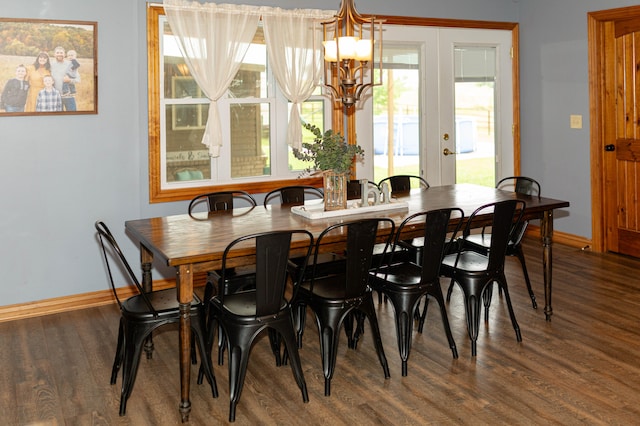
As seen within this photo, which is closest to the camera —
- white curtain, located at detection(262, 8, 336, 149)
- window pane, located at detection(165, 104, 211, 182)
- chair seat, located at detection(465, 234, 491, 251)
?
chair seat, located at detection(465, 234, 491, 251)

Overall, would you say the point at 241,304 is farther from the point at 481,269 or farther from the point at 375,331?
the point at 481,269

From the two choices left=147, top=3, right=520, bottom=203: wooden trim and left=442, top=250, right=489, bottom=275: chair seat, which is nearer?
left=442, top=250, right=489, bottom=275: chair seat

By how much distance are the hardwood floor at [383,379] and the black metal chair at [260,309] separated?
0.19 meters

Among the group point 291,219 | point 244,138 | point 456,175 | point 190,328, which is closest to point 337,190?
point 291,219

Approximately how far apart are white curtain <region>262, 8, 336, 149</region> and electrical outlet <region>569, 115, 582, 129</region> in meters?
2.40

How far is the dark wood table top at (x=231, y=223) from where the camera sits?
3.15 m

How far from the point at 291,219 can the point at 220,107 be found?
172 cm

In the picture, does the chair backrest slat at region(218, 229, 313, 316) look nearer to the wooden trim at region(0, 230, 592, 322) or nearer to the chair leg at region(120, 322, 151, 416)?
the chair leg at region(120, 322, 151, 416)

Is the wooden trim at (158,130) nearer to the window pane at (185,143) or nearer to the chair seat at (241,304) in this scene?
the window pane at (185,143)

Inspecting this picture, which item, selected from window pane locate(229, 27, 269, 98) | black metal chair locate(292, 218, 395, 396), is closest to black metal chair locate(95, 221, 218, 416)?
black metal chair locate(292, 218, 395, 396)

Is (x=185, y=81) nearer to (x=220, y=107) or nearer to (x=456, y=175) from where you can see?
(x=220, y=107)

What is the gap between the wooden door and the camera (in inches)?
226

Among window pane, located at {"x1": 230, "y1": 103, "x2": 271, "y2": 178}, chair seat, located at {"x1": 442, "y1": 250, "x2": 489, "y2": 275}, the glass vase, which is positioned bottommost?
chair seat, located at {"x1": 442, "y1": 250, "x2": 489, "y2": 275}

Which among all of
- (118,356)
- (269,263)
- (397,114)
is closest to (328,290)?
(269,263)
